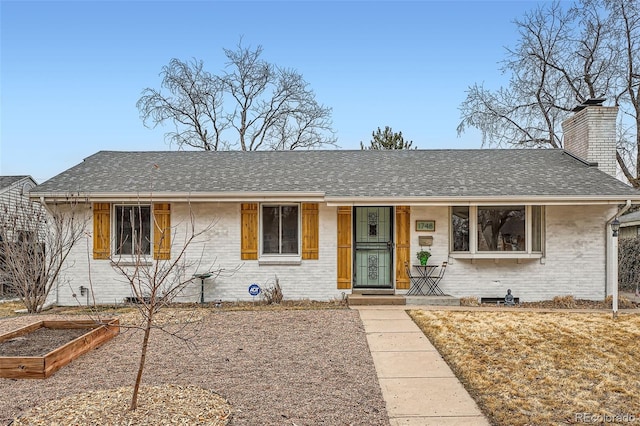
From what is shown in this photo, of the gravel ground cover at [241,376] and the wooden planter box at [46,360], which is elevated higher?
the wooden planter box at [46,360]

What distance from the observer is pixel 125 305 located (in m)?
10.4

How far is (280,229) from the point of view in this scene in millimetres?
10891

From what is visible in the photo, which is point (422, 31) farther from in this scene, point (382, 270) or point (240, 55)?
point (240, 55)

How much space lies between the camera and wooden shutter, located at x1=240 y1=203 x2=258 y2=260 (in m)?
10.7

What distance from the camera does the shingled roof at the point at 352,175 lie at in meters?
10.3

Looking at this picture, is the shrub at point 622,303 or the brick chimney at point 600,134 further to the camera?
the brick chimney at point 600,134

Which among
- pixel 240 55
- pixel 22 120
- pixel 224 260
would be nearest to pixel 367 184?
pixel 224 260

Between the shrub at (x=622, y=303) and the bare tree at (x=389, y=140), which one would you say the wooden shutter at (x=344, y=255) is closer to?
the shrub at (x=622, y=303)

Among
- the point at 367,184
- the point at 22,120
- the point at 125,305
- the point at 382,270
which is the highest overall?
the point at 22,120

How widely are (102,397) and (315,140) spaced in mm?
24330

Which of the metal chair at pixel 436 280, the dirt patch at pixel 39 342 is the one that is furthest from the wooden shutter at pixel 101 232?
the metal chair at pixel 436 280

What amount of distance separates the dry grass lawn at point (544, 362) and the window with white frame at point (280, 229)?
11.5 ft

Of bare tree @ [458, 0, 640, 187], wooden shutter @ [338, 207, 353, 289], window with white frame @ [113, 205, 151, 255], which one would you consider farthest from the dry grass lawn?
bare tree @ [458, 0, 640, 187]

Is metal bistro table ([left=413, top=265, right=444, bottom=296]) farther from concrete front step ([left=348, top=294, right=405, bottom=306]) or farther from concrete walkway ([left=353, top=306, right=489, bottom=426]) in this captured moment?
concrete walkway ([left=353, top=306, right=489, bottom=426])
